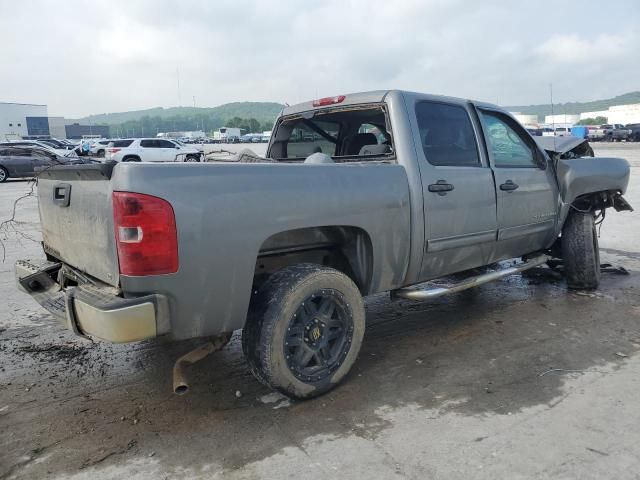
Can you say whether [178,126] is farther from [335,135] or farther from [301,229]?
[301,229]

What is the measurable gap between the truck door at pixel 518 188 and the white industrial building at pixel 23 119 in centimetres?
10238

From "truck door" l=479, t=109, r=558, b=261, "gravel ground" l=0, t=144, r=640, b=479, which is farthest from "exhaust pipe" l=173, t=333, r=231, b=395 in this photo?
"truck door" l=479, t=109, r=558, b=261

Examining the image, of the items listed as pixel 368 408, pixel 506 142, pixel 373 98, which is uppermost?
pixel 373 98

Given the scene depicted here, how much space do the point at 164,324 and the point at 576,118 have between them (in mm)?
105648

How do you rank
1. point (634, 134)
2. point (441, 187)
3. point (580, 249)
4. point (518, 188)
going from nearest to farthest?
point (441, 187) < point (518, 188) < point (580, 249) < point (634, 134)

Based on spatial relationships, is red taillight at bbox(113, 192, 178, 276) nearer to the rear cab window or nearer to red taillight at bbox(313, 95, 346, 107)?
the rear cab window

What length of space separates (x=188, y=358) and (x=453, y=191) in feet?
7.19

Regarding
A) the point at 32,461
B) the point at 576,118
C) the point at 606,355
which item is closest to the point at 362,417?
the point at 32,461

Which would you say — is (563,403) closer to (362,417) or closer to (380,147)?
(362,417)

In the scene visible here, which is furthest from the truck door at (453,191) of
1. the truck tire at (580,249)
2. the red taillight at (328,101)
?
the truck tire at (580,249)

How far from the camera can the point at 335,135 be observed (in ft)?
15.7

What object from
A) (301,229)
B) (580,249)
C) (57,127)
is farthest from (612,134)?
(57,127)

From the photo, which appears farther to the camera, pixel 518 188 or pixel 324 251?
pixel 518 188

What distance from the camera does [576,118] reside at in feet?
309
